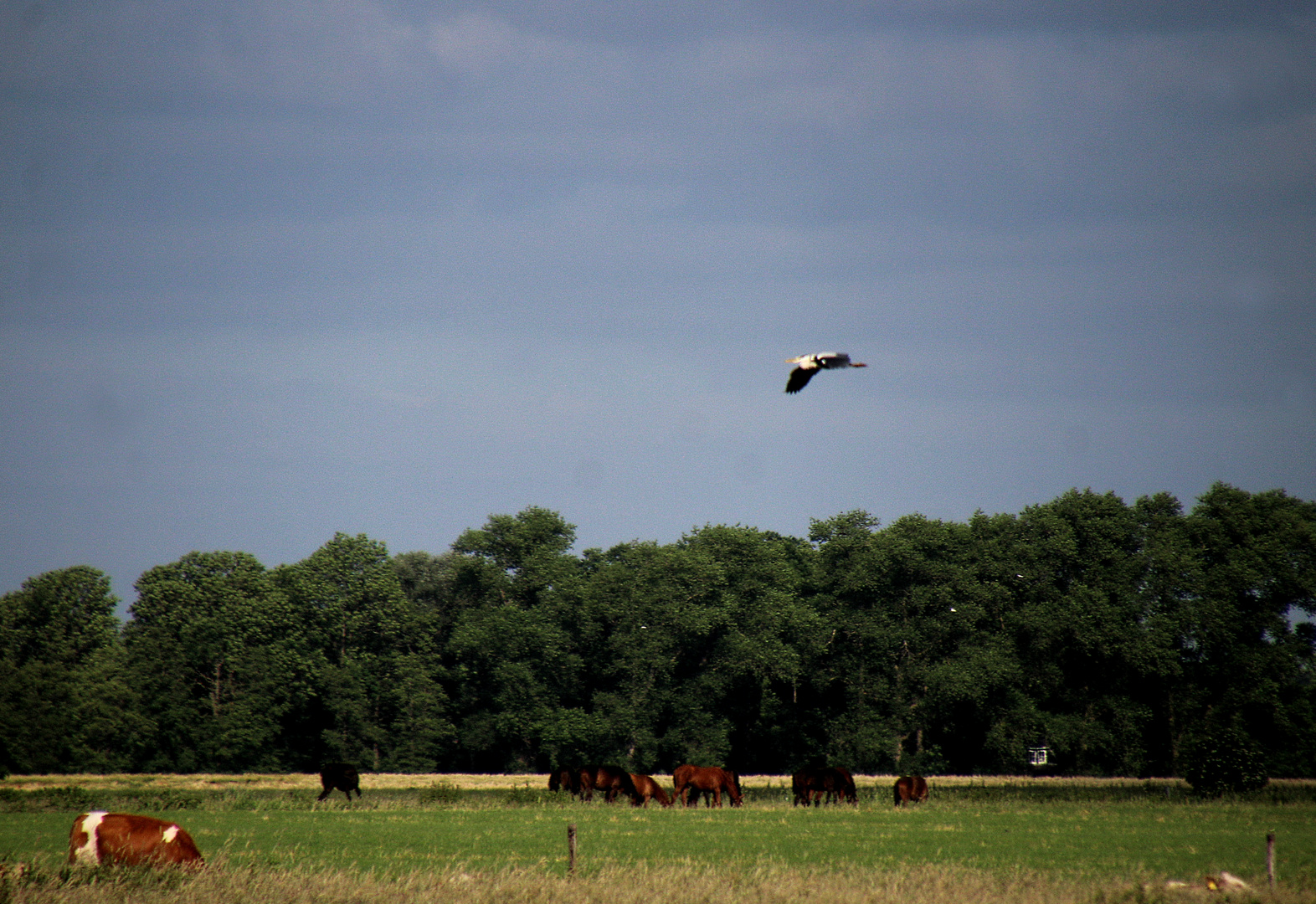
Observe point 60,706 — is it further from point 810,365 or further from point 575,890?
point 810,365

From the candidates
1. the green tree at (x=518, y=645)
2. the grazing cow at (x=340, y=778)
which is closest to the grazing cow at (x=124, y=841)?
the grazing cow at (x=340, y=778)

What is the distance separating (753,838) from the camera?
2981 centimetres

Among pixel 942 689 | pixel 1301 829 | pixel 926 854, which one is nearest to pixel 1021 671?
pixel 942 689

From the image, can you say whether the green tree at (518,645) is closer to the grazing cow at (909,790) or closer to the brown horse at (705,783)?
the brown horse at (705,783)

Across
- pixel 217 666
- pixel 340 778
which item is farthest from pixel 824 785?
pixel 217 666

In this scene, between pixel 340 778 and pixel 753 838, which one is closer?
pixel 753 838

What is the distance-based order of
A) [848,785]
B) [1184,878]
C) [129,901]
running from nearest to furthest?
1. [129,901]
2. [1184,878]
3. [848,785]

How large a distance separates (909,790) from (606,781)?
40.8ft

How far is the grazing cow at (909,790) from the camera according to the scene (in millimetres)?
44688

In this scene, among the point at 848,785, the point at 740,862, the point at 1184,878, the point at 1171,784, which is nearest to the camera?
the point at 1184,878

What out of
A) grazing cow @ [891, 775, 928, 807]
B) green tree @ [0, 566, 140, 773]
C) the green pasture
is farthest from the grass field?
green tree @ [0, 566, 140, 773]

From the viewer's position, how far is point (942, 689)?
2744 inches

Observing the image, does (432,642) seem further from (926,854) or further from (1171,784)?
(926,854)

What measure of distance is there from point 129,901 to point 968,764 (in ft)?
231
